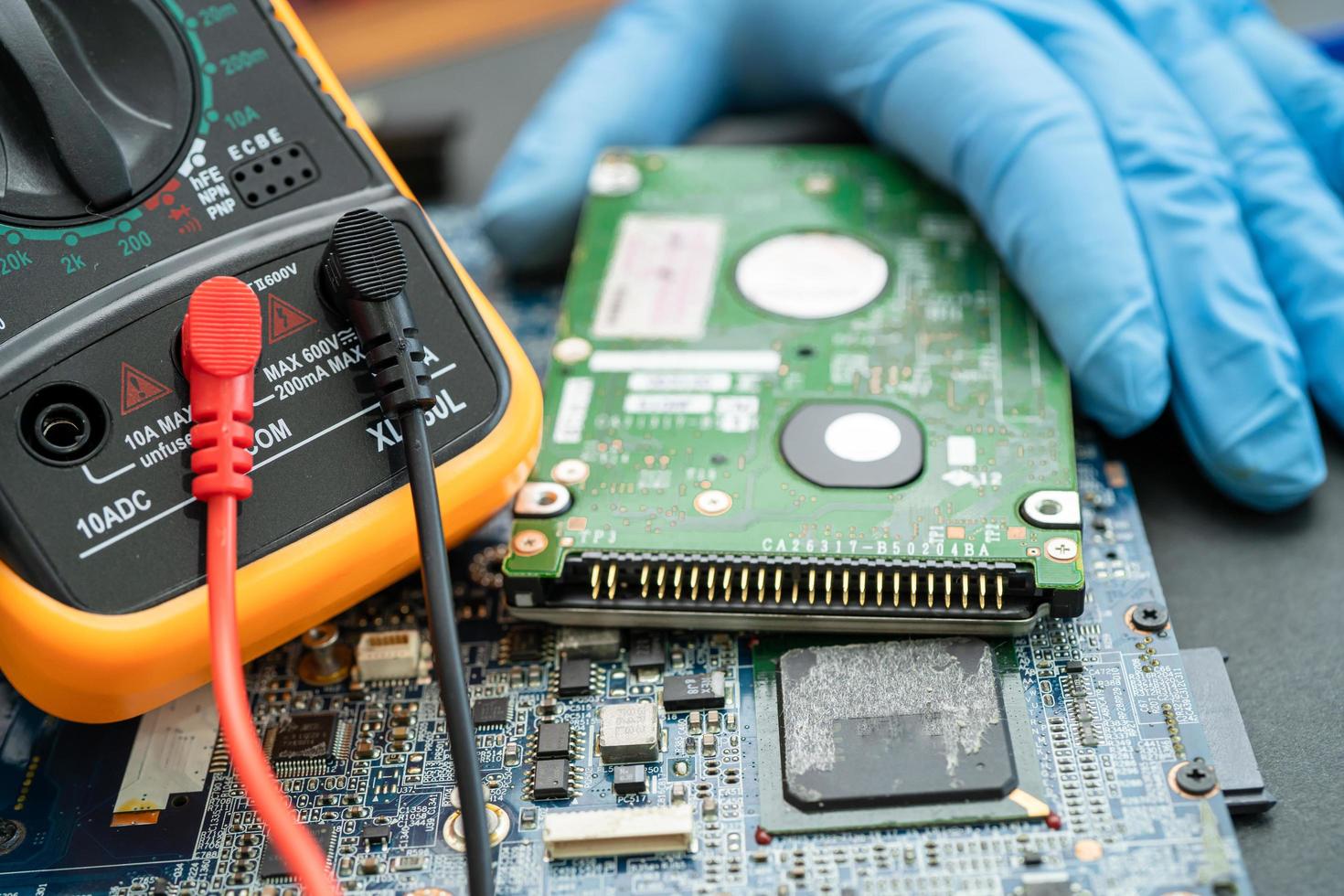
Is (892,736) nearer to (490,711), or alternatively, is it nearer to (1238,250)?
(490,711)

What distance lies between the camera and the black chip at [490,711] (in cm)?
156

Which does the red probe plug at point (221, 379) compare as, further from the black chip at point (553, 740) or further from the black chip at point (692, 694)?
the black chip at point (692, 694)

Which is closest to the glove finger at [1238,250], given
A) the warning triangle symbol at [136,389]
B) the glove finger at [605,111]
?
the glove finger at [605,111]

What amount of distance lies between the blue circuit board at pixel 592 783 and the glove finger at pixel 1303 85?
3.20 ft

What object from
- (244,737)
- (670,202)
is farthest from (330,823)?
(670,202)

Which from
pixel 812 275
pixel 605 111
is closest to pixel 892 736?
pixel 812 275

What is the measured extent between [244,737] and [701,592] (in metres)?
0.58

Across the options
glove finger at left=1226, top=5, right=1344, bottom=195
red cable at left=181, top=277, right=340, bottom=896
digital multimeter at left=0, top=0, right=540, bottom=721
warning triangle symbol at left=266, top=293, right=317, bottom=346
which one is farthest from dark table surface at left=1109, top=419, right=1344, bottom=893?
warning triangle symbol at left=266, top=293, right=317, bottom=346

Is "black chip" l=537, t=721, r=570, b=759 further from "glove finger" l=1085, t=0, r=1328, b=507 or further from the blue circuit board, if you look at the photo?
"glove finger" l=1085, t=0, r=1328, b=507

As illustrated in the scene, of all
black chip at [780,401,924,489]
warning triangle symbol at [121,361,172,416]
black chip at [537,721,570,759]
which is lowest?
black chip at [537,721,570,759]

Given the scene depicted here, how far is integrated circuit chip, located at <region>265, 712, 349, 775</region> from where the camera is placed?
5.06 ft

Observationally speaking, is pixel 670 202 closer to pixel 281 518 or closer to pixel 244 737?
pixel 281 518

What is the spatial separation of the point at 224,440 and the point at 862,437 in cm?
81

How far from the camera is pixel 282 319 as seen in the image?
5.08ft
